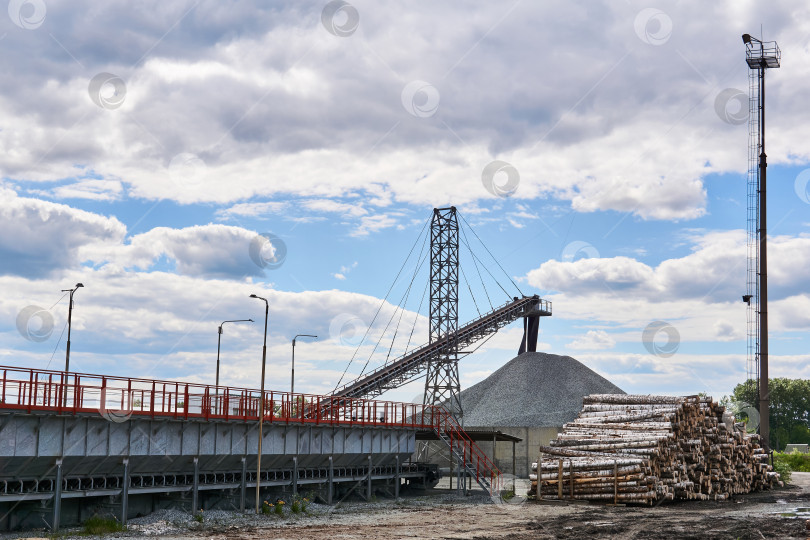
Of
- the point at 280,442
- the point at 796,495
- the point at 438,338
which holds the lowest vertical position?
the point at 796,495

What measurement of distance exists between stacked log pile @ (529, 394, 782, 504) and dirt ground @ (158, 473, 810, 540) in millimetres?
1207

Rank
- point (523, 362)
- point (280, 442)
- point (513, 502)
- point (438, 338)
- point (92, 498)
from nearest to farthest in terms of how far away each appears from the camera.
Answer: point (92, 498)
point (280, 442)
point (513, 502)
point (438, 338)
point (523, 362)

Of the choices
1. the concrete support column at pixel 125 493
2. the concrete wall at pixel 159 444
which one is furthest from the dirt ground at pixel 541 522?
the concrete wall at pixel 159 444

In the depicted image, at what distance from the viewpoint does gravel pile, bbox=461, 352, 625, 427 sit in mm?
61344

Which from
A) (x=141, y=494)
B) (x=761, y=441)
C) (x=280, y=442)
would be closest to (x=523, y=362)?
(x=761, y=441)

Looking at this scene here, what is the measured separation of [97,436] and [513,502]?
57.9ft

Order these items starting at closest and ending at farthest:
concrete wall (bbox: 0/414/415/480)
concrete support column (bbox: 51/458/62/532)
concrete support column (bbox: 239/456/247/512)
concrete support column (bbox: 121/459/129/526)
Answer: concrete wall (bbox: 0/414/415/480) → concrete support column (bbox: 51/458/62/532) → concrete support column (bbox: 121/459/129/526) → concrete support column (bbox: 239/456/247/512)

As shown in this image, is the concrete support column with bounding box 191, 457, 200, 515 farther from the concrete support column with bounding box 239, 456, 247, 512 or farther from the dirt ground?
the dirt ground

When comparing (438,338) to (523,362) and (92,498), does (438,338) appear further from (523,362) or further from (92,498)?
(92,498)

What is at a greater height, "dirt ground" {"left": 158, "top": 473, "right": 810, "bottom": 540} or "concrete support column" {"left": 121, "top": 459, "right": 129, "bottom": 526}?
"concrete support column" {"left": 121, "top": 459, "right": 129, "bottom": 526}

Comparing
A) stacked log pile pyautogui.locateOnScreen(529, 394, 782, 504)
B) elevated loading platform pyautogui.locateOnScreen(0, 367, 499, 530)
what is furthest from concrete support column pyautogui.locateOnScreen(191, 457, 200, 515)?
stacked log pile pyautogui.locateOnScreen(529, 394, 782, 504)

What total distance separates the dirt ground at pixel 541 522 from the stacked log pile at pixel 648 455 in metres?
1.21

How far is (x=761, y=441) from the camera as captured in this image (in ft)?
157

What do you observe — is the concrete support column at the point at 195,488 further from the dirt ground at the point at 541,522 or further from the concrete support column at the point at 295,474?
the concrete support column at the point at 295,474
